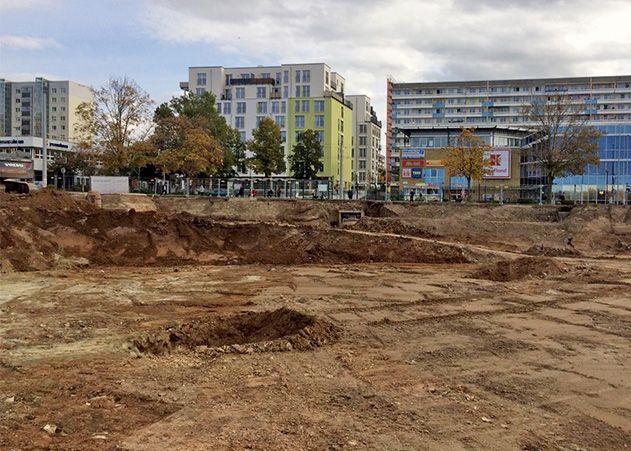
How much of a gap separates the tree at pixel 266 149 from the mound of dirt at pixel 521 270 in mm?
60237

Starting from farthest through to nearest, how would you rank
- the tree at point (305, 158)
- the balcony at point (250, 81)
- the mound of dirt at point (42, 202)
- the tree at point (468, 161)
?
the balcony at point (250, 81) → the tree at point (305, 158) → the tree at point (468, 161) → the mound of dirt at point (42, 202)

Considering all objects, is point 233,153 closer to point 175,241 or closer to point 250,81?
point 250,81

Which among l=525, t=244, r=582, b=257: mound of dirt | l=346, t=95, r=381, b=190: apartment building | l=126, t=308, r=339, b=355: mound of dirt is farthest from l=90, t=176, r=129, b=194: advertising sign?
l=346, t=95, r=381, b=190: apartment building

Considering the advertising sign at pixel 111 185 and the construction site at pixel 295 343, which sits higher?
the advertising sign at pixel 111 185

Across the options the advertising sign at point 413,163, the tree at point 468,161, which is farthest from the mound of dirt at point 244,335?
the advertising sign at point 413,163

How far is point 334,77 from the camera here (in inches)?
4751

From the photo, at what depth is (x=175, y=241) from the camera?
96.7 ft

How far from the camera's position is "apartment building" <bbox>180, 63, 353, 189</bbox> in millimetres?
110062

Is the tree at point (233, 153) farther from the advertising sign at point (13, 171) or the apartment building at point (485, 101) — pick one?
the apartment building at point (485, 101)

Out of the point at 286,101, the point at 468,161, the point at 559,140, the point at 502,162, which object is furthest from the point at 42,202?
the point at 286,101

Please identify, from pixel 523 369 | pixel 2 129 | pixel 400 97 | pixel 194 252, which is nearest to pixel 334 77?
pixel 400 97

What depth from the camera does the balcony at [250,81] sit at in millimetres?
113694

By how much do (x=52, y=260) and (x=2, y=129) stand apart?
5107 inches

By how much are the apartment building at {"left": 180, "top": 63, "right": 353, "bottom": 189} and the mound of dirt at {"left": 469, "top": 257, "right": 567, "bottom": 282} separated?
84.4m
